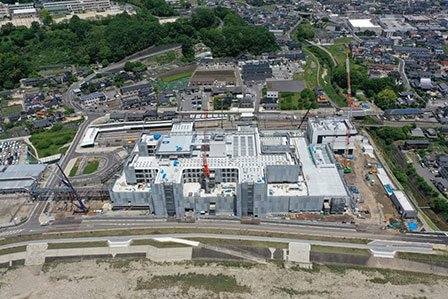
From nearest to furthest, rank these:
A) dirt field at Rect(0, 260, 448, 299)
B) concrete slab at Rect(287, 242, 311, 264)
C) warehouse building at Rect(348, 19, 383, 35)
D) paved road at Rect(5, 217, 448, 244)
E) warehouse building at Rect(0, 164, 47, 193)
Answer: dirt field at Rect(0, 260, 448, 299) < concrete slab at Rect(287, 242, 311, 264) < paved road at Rect(5, 217, 448, 244) < warehouse building at Rect(0, 164, 47, 193) < warehouse building at Rect(348, 19, 383, 35)

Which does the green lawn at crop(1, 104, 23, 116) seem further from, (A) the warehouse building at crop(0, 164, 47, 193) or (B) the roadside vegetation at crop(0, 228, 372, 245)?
(B) the roadside vegetation at crop(0, 228, 372, 245)

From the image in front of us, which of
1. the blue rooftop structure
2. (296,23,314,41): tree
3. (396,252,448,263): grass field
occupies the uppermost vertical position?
(296,23,314,41): tree

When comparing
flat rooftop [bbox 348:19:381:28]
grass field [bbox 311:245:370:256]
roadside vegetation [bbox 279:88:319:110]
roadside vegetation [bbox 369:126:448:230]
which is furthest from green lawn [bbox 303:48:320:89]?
grass field [bbox 311:245:370:256]

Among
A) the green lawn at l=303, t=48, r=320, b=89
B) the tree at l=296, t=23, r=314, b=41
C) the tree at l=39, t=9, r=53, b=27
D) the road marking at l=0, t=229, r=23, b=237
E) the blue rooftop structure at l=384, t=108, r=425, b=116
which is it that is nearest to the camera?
the road marking at l=0, t=229, r=23, b=237

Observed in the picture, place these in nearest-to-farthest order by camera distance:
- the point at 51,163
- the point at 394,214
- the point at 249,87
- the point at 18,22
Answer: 1. the point at 394,214
2. the point at 51,163
3. the point at 249,87
4. the point at 18,22

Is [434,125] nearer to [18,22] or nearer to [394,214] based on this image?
[394,214]

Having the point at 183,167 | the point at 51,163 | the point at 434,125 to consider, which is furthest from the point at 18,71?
the point at 434,125

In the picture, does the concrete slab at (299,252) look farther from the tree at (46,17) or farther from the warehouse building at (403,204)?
the tree at (46,17)
